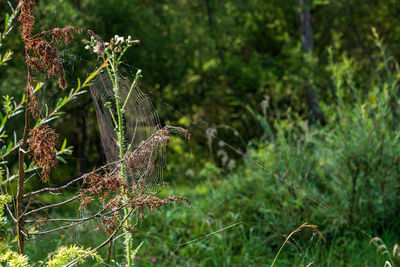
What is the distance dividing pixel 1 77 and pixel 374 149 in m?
2.97

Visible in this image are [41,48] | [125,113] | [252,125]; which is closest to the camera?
[41,48]

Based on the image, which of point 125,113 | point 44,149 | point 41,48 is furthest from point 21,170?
point 125,113

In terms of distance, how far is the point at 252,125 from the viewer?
8.52 meters

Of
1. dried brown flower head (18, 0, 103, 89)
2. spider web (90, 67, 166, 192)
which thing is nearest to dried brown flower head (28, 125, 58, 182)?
dried brown flower head (18, 0, 103, 89)

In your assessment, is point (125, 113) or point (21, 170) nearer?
point (21, 170)

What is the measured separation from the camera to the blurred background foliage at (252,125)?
10.1ft

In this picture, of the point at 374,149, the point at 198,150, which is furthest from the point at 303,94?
the point at 374,149

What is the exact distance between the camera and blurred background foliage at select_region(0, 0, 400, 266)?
3.08 meters

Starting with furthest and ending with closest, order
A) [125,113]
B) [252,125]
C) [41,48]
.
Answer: [252,125]
[125,113]
[41,48]

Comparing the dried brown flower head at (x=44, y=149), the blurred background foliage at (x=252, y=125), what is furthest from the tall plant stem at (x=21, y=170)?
the blurred background foliage at (x=252, y=125)

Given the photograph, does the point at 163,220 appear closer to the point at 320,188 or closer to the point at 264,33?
the point at 320,188

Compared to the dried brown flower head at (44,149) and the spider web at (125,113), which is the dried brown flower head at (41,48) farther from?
the spider web at (125,113)

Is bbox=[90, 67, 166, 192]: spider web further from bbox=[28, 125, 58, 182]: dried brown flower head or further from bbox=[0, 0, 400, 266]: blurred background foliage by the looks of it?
bbox=[28, 125, 58, 182]: dried brown flower head

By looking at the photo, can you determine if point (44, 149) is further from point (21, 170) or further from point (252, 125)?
point (252, 125)
